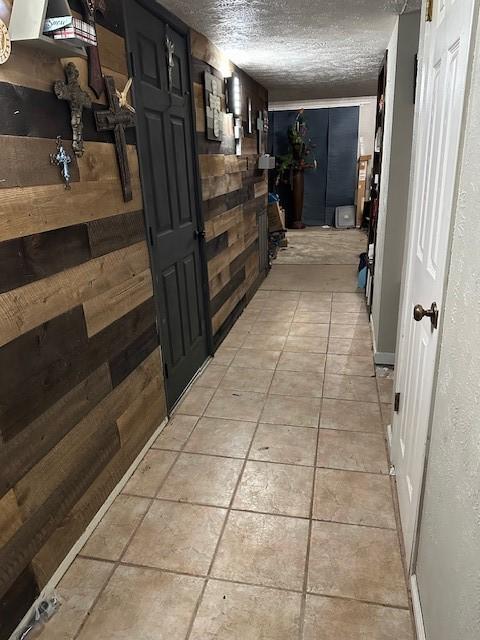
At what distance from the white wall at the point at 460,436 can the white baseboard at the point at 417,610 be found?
64 mm

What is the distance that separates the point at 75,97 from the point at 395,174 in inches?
83.4

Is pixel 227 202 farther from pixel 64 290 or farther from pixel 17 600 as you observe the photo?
pixel 17 600

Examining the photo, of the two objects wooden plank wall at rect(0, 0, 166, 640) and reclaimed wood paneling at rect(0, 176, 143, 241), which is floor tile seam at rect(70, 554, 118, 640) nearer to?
wooden plank wall at rect(0, 0, 166, 640)

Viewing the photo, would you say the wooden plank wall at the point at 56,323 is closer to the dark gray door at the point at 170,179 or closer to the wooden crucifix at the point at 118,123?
the wooden crucifix at the point at 118,123

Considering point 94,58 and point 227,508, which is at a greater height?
point 94,58

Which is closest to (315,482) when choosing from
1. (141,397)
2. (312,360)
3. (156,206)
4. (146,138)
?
(141,397)

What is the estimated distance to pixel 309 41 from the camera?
10.5 ft

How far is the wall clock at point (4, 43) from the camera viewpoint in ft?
4.16

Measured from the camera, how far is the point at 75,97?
1602 mm

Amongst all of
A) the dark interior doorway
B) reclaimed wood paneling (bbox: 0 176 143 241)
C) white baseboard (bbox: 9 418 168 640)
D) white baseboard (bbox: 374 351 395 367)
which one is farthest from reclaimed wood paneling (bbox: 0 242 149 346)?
the dark interior doorway

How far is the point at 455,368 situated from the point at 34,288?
129cm

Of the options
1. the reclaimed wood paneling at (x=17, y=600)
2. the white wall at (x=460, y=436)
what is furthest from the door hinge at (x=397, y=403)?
the reclaimed wood paneling at (x=17, y=600)

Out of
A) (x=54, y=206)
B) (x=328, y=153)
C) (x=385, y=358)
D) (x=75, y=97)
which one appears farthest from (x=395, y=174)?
(x=328, y=153)

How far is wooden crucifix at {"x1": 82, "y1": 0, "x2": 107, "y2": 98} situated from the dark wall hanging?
4.60ft
